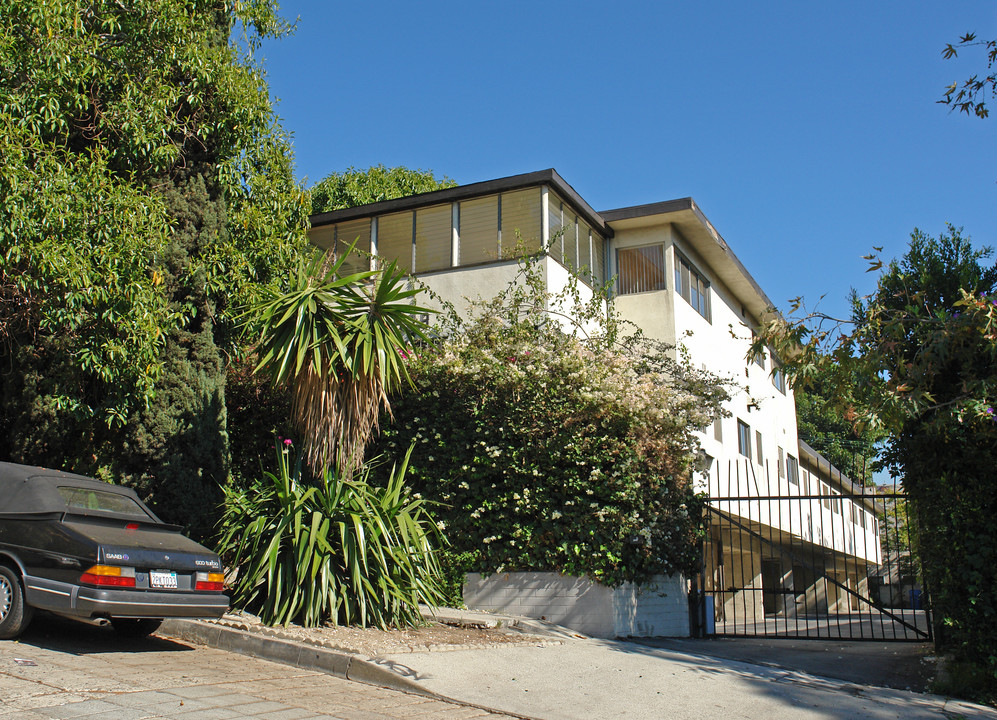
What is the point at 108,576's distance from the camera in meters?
6.84

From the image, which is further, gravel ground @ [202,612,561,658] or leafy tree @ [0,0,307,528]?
leafy tree @ [0,0,307,528]

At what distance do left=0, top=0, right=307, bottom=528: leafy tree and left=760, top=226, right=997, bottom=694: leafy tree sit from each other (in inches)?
290

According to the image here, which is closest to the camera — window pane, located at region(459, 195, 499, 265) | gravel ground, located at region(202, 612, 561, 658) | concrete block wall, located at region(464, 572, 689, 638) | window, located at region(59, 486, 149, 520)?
gravel ground, located at region(202, 612, 561, 658)

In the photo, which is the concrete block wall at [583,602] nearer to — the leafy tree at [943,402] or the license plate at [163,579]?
the leafy tree at [943,402]

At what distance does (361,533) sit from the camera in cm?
870

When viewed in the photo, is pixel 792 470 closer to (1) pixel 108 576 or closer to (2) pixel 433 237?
(2) pixel 433 237

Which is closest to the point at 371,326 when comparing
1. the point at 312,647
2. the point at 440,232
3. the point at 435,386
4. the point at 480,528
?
the point at 435,386

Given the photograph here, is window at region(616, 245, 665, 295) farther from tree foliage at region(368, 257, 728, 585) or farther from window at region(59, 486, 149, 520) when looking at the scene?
window at region(59, 486, 149, 520)

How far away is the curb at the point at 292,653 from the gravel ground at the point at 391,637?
0.45 ft

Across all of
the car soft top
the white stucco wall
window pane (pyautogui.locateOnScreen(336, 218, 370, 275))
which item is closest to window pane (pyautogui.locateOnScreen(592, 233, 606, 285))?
the white stucco wall

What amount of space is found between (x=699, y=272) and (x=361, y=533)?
12594mm

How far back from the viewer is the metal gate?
414 inches

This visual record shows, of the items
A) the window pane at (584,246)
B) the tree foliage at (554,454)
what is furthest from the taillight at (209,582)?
the window pane at (584,246)

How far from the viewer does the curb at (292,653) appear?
6.87m
